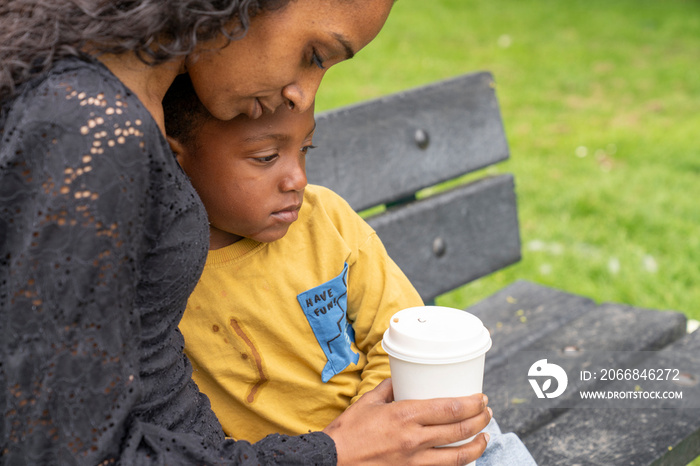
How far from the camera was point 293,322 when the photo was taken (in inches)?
70.2

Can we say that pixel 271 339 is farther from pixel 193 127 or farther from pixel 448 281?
pixel 448 281

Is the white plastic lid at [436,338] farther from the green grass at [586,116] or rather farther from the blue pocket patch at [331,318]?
the green grass at [586,116]

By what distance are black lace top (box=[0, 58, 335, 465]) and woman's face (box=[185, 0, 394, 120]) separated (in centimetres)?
16

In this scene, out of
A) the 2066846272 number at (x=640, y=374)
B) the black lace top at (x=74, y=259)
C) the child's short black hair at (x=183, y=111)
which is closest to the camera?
the black lace top at (x=74, y=259)

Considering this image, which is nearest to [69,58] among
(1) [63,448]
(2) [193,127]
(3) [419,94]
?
(2) [193,127]

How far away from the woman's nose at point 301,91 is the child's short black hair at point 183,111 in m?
0.23

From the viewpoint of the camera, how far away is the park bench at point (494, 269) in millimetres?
2281

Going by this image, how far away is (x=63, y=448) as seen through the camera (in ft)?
3.86

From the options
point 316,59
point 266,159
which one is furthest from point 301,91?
point 266,159

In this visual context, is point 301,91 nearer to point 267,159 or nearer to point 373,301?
point 267,159

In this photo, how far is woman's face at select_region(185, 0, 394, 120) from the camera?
4.27 ft

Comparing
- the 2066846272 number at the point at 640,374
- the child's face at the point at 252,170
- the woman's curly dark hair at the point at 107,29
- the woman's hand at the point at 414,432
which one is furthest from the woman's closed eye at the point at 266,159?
the 2066846272 number at the point at 640,374

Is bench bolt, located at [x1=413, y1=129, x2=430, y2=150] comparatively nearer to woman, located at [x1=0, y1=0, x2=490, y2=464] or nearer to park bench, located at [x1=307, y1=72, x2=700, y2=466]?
park bench, located at [x1=307, y1=72, x2=700, y2=466]

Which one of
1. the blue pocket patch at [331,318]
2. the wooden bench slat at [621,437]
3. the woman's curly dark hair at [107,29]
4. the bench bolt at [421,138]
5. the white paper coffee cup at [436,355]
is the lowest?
the wooden bench slat at [621,437]
